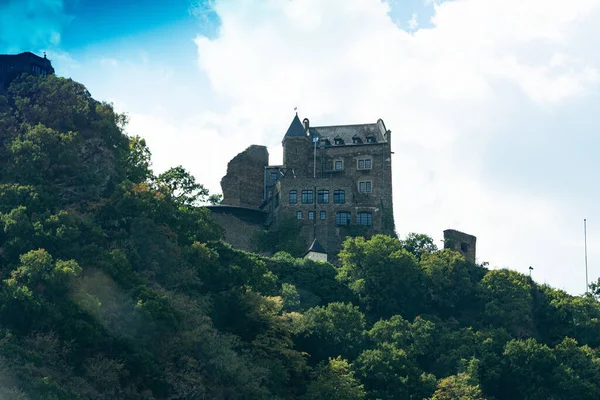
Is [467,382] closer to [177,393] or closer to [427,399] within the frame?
[427,399]

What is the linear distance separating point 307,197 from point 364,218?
213 inches

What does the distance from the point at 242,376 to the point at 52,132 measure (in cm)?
2245

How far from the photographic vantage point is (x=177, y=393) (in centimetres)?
6106

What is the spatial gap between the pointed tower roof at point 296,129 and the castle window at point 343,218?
1103 cm

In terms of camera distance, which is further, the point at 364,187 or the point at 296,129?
the point at 296,129

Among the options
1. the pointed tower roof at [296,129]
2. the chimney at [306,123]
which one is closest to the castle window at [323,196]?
the pointed tower roof at [296,129]

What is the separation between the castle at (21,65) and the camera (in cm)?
8362

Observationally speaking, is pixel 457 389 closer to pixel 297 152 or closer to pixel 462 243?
pixel 462 243

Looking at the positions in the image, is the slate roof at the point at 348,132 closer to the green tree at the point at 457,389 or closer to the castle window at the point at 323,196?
the castle window at the point at 323,196

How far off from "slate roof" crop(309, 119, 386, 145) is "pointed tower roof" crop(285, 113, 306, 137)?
1.40m

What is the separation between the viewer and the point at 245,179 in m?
104

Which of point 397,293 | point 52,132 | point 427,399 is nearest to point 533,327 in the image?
point 397,293

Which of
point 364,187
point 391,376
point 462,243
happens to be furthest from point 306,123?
point 391,376

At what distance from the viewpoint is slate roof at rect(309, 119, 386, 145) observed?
105m
